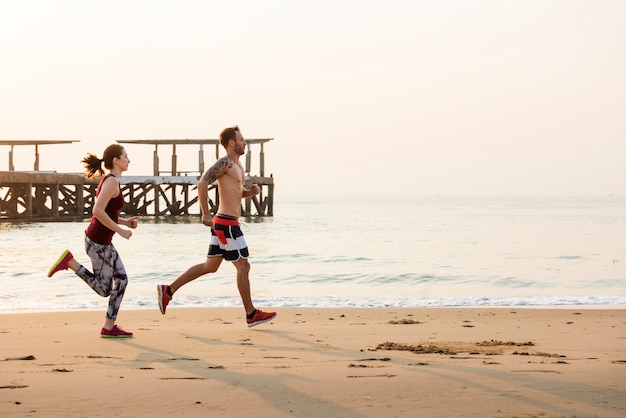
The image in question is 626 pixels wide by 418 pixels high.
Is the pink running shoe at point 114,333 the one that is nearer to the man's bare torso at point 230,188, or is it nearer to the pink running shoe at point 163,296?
the pink running shoe at point 163,296

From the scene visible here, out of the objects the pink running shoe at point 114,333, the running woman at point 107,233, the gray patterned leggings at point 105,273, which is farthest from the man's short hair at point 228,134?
the pink running shoe at point 114,333

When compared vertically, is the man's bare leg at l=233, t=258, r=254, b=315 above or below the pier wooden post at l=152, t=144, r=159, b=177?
below

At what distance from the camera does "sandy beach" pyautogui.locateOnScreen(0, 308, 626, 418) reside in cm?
417

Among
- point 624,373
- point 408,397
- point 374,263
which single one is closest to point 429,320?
point 624,373

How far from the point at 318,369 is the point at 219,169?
236 cm

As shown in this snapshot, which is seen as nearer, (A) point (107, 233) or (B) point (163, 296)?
(A) point (107, 233)

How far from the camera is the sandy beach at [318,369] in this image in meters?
4.17

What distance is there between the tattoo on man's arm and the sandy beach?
126cm

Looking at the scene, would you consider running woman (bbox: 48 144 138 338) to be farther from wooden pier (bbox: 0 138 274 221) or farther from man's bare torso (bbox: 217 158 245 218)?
wooden pier (bbox: 0 138 274 221)

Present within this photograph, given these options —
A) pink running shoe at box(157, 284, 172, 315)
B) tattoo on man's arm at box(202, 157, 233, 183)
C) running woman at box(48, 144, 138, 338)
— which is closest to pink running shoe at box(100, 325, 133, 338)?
running woman at box(48, 144, 138, 338)

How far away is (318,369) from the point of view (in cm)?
513

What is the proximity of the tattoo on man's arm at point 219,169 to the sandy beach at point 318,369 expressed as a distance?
1258mm

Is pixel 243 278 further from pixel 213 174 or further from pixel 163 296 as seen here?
pixel 213 174

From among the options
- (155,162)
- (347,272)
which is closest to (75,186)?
(155,162)
